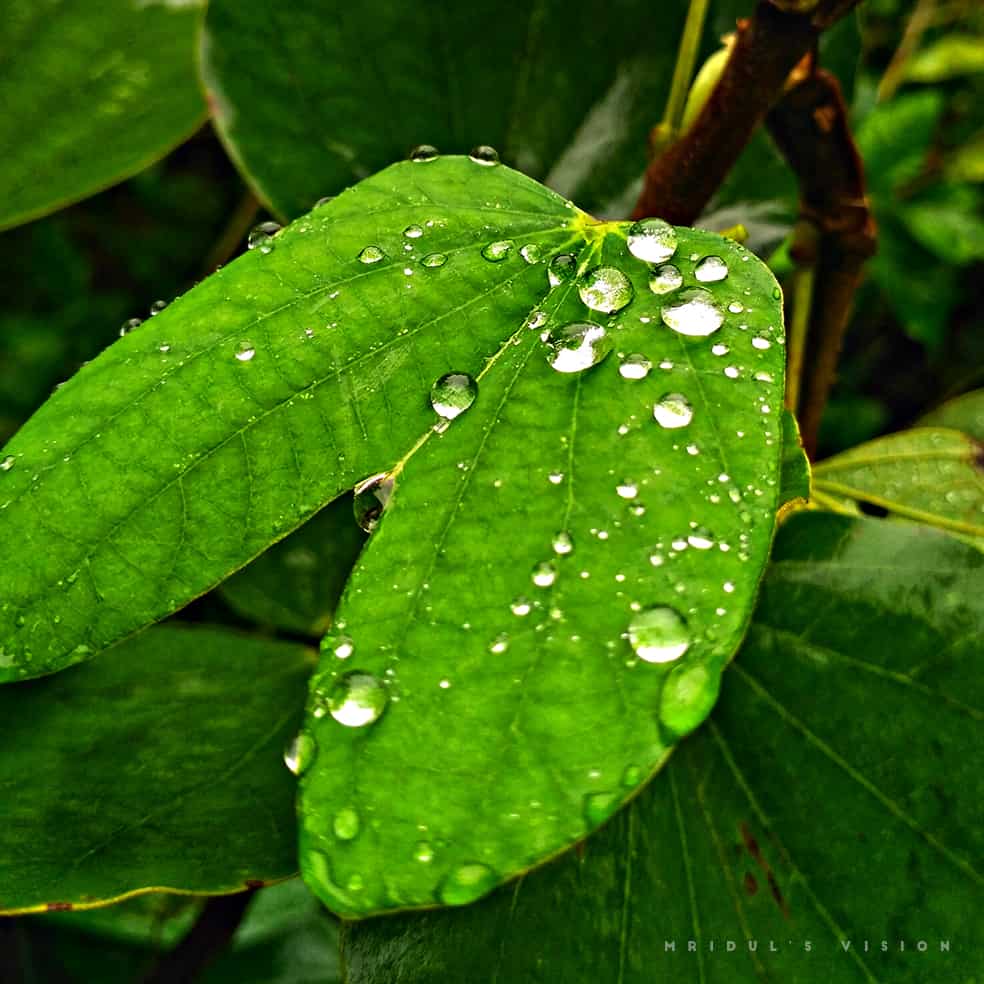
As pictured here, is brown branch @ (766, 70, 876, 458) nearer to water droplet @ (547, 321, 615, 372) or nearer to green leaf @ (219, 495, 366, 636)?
water droplet @ (547, 321, 615, 372)

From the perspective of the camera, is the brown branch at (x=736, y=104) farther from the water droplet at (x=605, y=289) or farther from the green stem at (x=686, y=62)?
the water droplet at (x=605, y=289)

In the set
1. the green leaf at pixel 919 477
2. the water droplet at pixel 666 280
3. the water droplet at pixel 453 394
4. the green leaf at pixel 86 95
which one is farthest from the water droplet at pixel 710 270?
the green leaf at pixel 86 95

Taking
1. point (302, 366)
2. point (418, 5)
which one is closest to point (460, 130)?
point (418, 5)

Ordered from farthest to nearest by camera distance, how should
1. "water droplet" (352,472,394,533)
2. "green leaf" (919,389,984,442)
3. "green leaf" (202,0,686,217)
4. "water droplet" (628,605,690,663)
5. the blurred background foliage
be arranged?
1. the blurred background foliage
2. "green leaf" (919,389,984,442)
3. "green leaf" (202,0,686,217)
4. "water droplet" (352,472,394,533)
5. "water droplet" (628,605,690,663)

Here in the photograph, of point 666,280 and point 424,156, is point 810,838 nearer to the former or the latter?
point 666,280

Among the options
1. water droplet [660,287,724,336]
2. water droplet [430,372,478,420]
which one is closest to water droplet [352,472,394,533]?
water droplet [430,372,478,420]

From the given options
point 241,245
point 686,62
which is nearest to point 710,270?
point 686,62

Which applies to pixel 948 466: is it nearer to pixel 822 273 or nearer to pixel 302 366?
pixel 822 273

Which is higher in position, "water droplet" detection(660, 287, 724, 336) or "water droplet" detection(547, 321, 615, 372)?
"water droplet" detection(660, 287, 724, 336)
